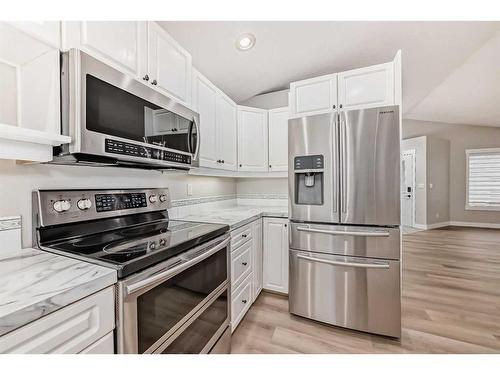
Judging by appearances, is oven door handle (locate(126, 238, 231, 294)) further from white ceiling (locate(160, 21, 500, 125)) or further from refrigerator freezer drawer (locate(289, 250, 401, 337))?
white ceiling (locate(160, 21, 500, 125))

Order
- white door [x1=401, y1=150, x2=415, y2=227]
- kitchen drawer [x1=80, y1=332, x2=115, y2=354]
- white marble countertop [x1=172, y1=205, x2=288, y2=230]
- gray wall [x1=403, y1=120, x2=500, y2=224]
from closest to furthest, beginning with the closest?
1. kitchen drawer [x1=80, y1=332, x2=115, y2=354]
2. white marble countertop [x1=172, y1=205, x2=288, y2=230]
3. gray wall [x1=403, y1=120, x2=500, y2=224]
4. white door [x1=401, y1=150, x2=415, y2=227]

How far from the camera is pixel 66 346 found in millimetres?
669

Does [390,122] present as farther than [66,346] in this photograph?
Yes

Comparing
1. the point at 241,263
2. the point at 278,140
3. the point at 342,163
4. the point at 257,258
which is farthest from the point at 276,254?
the point at 278,140

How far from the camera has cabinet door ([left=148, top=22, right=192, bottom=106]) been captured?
1.38m

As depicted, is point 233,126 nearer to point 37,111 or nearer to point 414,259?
point 37,111

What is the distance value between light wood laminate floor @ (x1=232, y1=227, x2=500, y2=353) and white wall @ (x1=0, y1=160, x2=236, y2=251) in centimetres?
137

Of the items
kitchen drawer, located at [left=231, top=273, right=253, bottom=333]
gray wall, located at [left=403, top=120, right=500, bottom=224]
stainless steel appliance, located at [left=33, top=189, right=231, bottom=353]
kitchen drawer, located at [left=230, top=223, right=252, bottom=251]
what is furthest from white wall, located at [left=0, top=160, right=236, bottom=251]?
gray wall, located at [left=403, top=120, right=500, bottom=224]

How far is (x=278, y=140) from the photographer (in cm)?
271

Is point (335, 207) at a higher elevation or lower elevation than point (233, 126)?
lower

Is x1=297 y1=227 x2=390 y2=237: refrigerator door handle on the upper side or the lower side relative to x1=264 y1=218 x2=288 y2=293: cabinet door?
upper

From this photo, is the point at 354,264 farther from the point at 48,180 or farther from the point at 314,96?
the point at 48,180

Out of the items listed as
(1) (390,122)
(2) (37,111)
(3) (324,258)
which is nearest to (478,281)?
(3) (324,258)

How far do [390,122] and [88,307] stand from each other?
2007 millimetres
